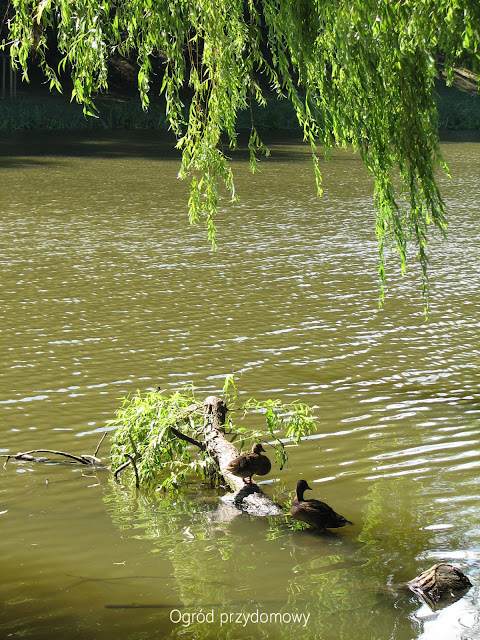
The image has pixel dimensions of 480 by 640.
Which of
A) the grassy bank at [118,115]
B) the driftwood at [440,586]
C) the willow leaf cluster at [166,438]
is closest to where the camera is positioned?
the driftwood at [440,586]

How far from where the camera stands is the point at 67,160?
75.5 feet

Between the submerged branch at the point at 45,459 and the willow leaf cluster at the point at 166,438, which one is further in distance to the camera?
the submerged branch at the point at 45,459

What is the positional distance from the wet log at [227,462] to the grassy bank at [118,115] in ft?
85.8

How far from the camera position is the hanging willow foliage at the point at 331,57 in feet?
15.6

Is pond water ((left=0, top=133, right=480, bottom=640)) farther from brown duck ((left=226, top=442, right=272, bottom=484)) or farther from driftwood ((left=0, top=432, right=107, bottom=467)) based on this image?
brown duck ((left=226, top=442, right=272, bottom=484))

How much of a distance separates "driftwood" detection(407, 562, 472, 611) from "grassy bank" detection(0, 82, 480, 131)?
2737 cm

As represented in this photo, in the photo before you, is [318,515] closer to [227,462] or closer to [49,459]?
[227,462]

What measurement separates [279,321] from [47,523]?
4.66m

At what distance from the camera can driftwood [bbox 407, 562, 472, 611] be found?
159 inches

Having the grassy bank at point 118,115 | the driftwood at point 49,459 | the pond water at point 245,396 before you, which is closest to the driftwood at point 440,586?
the pond water at point 245,396

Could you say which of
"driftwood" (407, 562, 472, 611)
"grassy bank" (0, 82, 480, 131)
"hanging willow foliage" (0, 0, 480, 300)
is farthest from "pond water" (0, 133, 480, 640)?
"grassy bank" (0, 82, 480, 131)

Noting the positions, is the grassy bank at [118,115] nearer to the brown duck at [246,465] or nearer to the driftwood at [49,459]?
the driftwood at [49,459]

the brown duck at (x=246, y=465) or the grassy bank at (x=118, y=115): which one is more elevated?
the grassy bank at (x=118, y=115)

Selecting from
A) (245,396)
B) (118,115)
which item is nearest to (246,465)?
(245,396)
